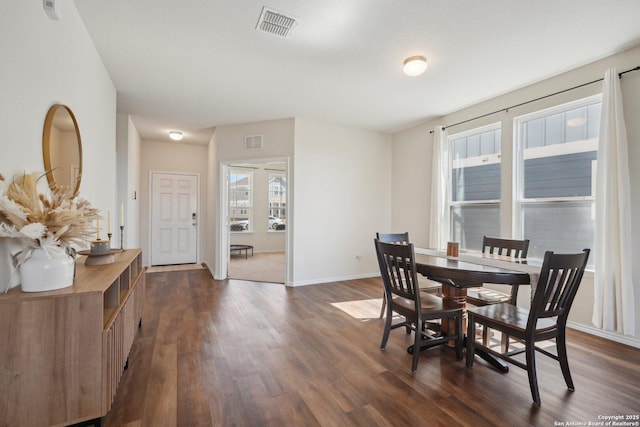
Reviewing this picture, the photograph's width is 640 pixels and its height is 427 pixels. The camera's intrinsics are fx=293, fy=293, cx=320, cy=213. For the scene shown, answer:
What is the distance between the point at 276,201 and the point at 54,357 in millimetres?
7573

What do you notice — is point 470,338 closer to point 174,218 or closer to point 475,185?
point 475,185

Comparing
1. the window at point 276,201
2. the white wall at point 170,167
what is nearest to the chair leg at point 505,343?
the white wall at point 170,167

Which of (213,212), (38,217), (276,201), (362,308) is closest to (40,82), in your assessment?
(38,217)

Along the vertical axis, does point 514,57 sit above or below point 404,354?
above

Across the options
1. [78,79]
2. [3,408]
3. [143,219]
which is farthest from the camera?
[143,219]

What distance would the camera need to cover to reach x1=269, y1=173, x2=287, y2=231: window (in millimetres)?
8672

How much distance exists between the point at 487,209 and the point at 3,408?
4.75 metres

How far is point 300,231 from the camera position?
481cm

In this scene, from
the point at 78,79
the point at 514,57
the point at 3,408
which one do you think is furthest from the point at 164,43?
the point at 514,57

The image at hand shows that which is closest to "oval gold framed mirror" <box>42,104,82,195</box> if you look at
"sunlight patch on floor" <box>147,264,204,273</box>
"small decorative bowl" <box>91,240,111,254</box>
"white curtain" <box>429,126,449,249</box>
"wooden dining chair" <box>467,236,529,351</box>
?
"small decorative bowl" <box>91,240,111,254</box>

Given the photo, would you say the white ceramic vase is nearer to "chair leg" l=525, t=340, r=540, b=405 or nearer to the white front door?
"chair leg" l=525, t=340, r=540, b=405

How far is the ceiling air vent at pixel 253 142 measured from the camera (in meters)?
4.99

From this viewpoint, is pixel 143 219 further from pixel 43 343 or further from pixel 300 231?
pixel 43 343

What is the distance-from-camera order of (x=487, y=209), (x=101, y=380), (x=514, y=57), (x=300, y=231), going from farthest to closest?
(x=300, y=231), (x=487, y=209), (x=514, y=57), (x=101, y=380)
